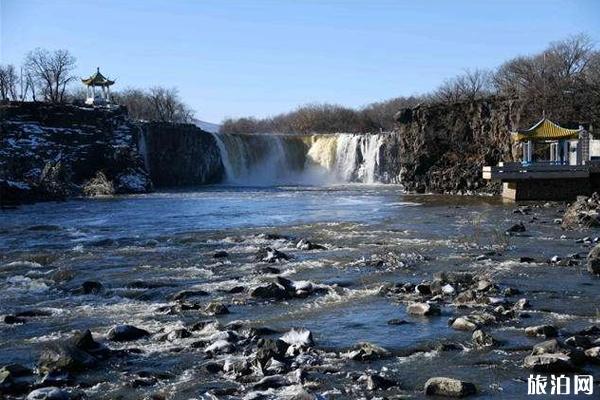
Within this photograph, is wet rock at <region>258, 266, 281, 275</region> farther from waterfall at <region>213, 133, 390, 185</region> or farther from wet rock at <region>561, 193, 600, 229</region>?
waterfall at <region>213, 133, 390, 185</region>

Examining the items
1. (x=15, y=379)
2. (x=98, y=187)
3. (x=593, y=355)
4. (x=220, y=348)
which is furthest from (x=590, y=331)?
(x=98, y=187)

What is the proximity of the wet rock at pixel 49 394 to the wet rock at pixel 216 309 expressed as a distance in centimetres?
429

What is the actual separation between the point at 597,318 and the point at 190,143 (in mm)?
62012

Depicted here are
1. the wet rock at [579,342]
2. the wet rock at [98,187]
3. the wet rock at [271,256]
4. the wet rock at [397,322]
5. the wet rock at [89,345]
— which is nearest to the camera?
the wet rock at [579,342]

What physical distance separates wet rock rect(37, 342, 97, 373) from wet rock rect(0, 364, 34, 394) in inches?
8.4

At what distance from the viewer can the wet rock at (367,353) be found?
909 centimetres

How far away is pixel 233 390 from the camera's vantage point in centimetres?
793

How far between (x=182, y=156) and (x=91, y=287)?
5679 cm

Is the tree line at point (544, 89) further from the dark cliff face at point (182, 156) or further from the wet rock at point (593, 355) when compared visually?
the wet rock at point (593, 355)

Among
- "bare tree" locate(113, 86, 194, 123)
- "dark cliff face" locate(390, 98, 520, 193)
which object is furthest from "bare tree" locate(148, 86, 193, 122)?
"dark cliff face" locate(390, 98, 520, 193)

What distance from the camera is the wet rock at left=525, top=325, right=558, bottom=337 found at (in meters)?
9.85

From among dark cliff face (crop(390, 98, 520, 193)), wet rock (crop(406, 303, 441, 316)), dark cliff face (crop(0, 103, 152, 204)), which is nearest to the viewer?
wet rock (crop(406, 303, 441, 316))

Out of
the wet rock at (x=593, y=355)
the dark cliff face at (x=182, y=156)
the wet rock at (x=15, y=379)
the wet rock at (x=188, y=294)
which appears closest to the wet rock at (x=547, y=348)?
the wet rock at (x=593, y=355)

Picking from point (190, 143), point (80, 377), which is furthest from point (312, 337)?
point (190, 143)
